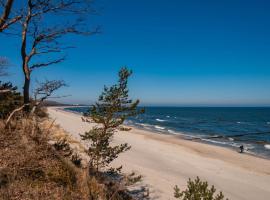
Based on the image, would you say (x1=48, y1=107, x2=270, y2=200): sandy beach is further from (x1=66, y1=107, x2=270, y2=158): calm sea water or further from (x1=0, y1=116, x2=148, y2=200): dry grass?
(x1=66, y1=107, x2=270, y2=158): calm sea water

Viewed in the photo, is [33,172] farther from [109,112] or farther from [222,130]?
[222,130]

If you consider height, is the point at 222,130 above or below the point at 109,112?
below

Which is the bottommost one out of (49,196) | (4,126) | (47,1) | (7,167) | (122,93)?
(49,196)

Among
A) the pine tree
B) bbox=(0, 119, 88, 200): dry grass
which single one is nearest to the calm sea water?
the pine tree

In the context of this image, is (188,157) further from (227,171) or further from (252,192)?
(252,192)

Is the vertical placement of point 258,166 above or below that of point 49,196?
below

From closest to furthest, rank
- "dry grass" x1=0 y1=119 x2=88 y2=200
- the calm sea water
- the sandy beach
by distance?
"dry grass" x1=0 y1=119 x2=88 y2=200, the sandy beach, the calm sea water

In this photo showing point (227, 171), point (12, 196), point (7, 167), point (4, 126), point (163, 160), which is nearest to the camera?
point (12, 196)

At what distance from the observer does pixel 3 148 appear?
7.11m

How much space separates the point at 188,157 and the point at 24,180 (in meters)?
14.6

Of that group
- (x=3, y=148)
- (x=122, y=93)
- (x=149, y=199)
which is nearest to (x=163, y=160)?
(x=149, y=199)

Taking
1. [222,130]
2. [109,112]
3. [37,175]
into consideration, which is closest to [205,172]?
[109,112]

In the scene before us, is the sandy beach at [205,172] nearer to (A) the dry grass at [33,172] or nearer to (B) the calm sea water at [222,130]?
(A) the dry grass at [33,172]

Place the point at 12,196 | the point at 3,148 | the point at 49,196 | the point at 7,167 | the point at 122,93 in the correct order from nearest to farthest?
the point at 12,196, the point at 49,196, the point at 7,167, the point at 3,148, the point at 122,93
